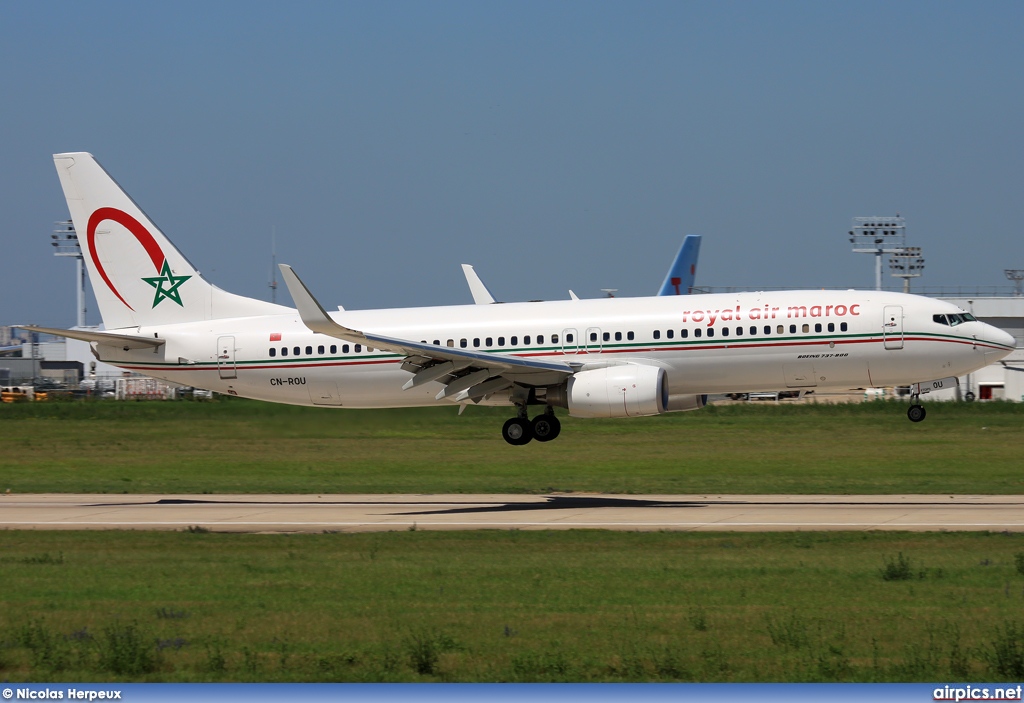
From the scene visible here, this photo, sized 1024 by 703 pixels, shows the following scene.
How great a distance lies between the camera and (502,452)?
50.3 metres

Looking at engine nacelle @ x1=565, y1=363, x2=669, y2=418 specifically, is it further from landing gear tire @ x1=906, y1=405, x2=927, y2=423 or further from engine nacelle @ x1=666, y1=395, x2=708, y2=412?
landing gear tire @ x1=906, y1=405, x2=927, y2=423

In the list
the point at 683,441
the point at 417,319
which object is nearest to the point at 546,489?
the point at 417,319

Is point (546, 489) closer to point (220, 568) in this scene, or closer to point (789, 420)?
point (220, 568)

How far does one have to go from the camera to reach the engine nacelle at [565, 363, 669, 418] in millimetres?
32375

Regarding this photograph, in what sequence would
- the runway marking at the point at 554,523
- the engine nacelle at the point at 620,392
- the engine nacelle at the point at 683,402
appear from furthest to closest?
the engine nacelle at the point at 683,402, the engine nacelle at the point at 620,392, the runway marking at the point at 554,523

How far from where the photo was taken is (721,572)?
800 inches

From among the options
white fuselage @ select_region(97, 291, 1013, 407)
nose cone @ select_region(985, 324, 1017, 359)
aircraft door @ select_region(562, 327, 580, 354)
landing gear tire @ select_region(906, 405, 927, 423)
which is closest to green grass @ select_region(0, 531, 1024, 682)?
white fuselage @ select_region(97, 291, 1013, 407)

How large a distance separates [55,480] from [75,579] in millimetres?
23973

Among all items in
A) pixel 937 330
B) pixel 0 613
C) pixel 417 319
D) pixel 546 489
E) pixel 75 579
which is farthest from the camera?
pixel 546 489

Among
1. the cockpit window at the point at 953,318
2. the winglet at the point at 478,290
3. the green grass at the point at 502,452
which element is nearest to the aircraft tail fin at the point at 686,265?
the green grass at the point at 502,452

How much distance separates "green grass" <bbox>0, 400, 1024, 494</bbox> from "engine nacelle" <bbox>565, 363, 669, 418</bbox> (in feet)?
16.1

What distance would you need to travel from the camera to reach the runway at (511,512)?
27.3 m

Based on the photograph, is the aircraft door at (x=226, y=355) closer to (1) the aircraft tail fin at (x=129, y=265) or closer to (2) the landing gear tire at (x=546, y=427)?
(1) the aircraft tail fin at (x=129, y=265)

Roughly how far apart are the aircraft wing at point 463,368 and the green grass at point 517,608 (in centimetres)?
806
